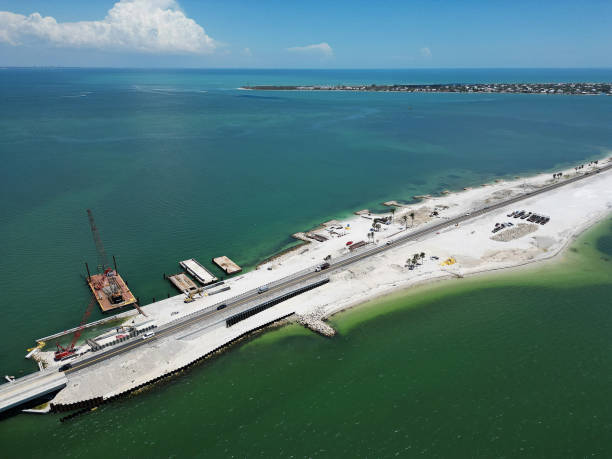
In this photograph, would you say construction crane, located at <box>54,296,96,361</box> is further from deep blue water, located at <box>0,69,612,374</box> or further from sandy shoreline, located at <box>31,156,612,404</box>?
deep blue water, located at <box>0,69,612,374</box>

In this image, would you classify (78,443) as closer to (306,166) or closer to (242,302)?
(242,302)

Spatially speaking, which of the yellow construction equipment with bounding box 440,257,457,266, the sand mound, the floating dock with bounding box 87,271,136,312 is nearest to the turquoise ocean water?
the floating dock with bounding box 87,271,136,312

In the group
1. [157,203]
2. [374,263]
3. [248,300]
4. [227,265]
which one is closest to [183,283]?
[227,265]

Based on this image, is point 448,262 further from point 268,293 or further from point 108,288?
point 108,288

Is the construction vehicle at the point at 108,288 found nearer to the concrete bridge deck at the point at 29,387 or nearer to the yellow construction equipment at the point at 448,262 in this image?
the concrete bridge deck at the point at 29,387

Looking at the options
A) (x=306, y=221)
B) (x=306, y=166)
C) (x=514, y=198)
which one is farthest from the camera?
(x=306, y=166)

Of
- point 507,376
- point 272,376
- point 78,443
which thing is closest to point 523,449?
point 507,376

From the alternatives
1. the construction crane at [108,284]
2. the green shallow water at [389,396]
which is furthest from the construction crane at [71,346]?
the green shallow water at [389,396]

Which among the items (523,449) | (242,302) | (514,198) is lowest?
(523,449)
